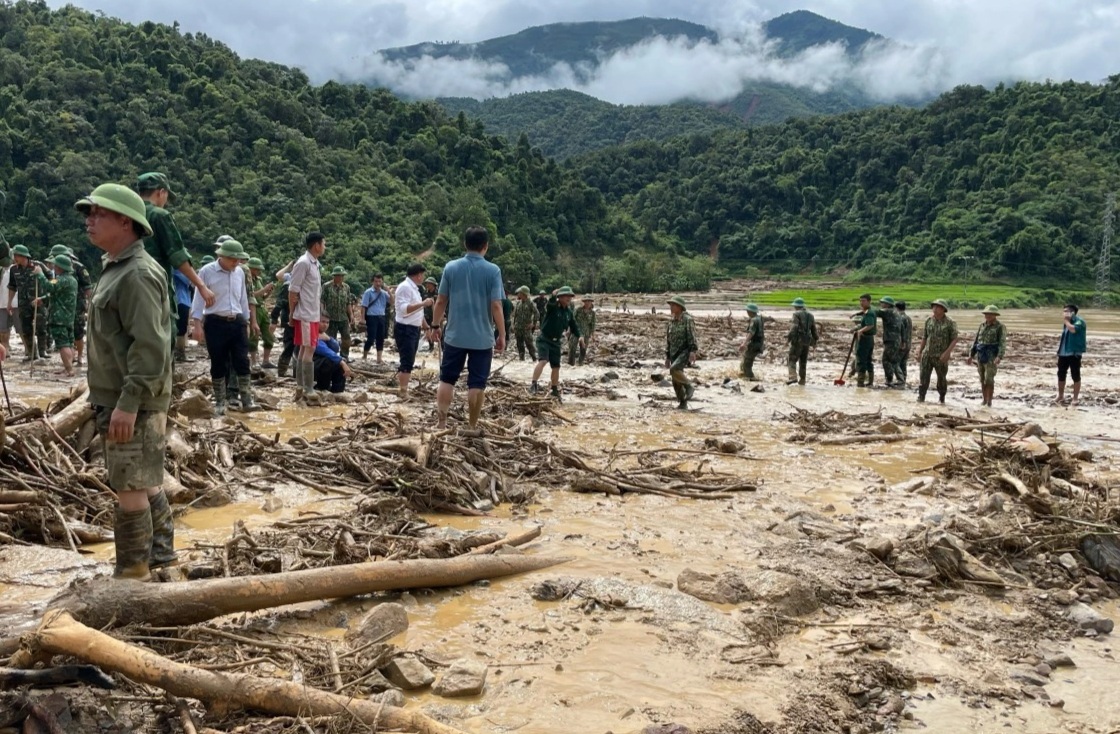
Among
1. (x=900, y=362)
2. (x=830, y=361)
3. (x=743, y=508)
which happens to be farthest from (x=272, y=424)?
(x=830, y=361)

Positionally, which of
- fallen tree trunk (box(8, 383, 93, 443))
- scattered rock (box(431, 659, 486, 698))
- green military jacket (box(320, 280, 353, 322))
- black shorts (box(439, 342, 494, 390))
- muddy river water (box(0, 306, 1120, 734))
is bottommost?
muddy river water (box(0, 306, 1120, 734))

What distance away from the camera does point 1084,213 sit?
71.1m

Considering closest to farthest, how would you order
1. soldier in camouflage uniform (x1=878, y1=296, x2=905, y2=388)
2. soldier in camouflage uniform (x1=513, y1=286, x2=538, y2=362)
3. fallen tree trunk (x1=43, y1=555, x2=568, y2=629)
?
fallen tree trunk (x1=43, y1=555, x2=568, y2=629) → soldier in camouflage uniform (x1=878, y1=296, x2=905, y2=388) → soldier in camouflage uniform (x1=513, y1=286, x2=538, y2=362)

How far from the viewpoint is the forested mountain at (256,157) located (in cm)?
4372

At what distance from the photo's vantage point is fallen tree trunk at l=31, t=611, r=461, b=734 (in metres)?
2.56

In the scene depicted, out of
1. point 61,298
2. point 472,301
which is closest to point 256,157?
point 61,298

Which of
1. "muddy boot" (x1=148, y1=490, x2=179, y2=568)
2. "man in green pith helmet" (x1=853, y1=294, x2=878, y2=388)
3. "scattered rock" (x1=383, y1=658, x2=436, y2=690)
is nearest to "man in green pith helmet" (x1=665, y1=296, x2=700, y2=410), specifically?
"man in green pith helmet" (x1=853, y1=294, x2=878, y2=388)

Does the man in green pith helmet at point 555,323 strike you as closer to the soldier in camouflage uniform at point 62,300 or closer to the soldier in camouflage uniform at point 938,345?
the soldier in camouflage uniform at point 938,345

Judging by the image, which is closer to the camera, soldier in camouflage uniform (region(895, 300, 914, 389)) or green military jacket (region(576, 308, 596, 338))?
soldier in camouflage uniform (region(895, 300, 914, 389))

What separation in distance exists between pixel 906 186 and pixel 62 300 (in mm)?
91095

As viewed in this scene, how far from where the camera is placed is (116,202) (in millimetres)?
3336

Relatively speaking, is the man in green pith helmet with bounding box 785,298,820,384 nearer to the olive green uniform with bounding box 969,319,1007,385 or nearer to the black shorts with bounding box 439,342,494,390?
the olive green uniform with bounding box 969,319,1007,385

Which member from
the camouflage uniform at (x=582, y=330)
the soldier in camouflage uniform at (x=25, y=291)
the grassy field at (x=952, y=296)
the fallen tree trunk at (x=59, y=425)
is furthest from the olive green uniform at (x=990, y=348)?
the grassy field at (x=952, y=296)

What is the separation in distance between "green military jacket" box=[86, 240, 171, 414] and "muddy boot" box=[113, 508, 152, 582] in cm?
48
